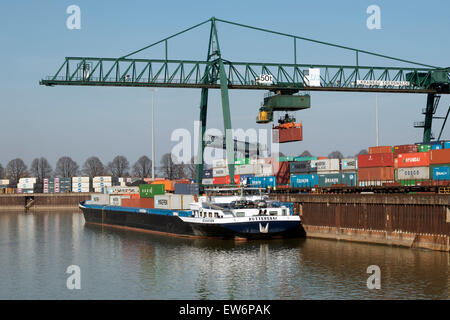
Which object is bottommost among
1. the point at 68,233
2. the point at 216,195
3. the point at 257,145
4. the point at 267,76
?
the point at 68,233

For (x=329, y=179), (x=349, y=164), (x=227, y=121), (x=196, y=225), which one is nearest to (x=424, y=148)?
(x=349, y=164)

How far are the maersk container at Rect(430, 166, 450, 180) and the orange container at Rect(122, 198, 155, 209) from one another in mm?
36323

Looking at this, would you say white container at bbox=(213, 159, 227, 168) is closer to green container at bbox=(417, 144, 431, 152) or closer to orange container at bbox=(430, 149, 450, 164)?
green container at bbox=(417, 144, 431, 152)

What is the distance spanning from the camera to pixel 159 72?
66938 millimetres

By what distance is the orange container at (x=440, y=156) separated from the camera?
1934 inches

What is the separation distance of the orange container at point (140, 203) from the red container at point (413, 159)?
32.7 m

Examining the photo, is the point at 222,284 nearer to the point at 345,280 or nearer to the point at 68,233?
the point at 345,280

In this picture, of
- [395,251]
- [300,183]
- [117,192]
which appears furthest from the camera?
[117,192]

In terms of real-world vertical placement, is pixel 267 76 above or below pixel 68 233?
above

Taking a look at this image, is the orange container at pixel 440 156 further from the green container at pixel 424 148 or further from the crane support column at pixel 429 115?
the crane support column at pixel 429 115

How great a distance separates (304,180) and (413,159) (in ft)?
51.9

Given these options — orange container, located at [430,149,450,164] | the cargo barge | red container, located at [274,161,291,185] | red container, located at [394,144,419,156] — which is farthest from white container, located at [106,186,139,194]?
orange container, located at [430,149,450,164]
